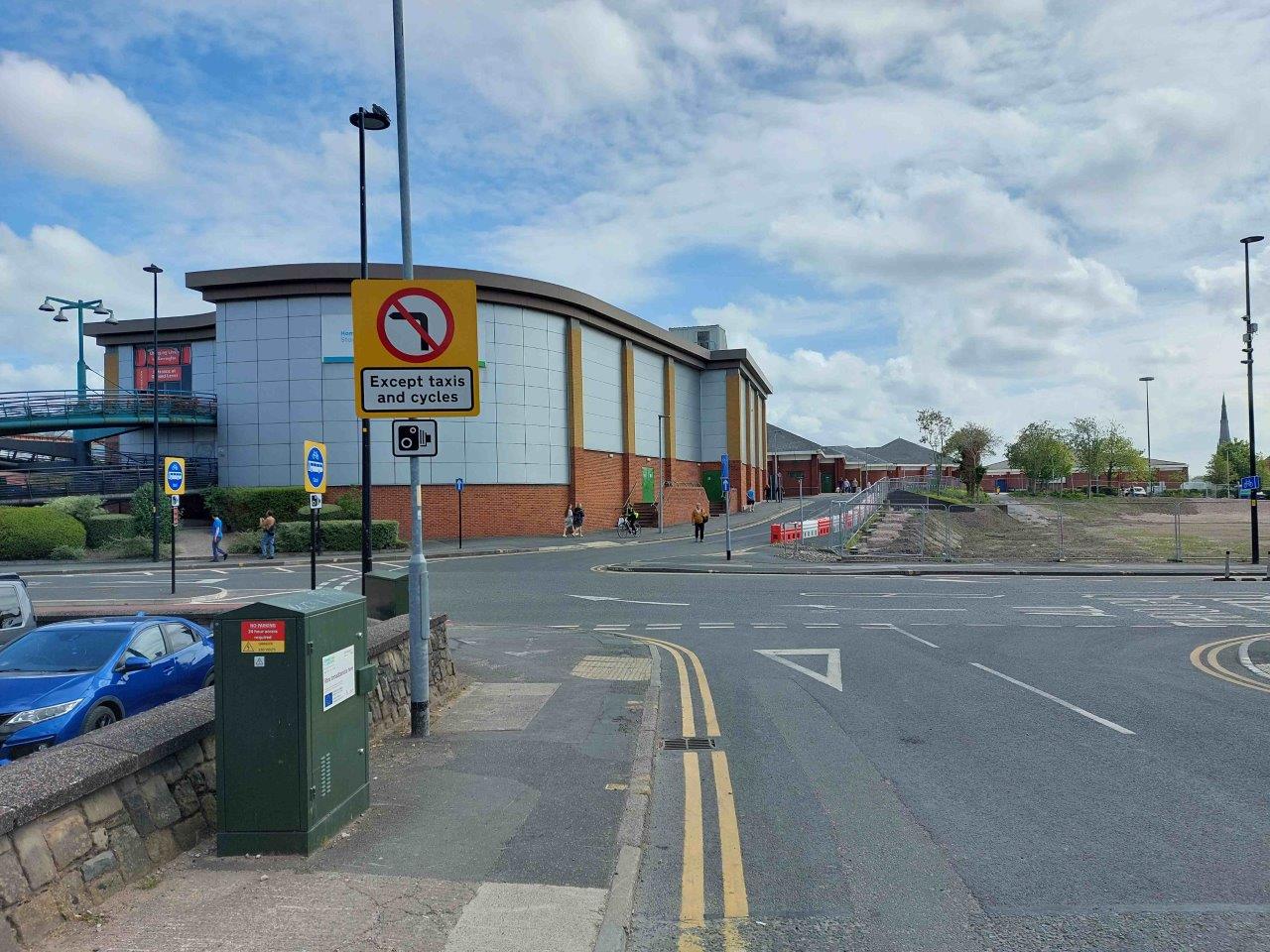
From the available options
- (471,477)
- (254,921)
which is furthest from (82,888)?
(471,477)

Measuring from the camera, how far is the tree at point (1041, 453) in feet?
291

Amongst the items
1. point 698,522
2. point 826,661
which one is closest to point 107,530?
point 698,522

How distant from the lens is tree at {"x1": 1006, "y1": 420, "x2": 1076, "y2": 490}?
88.6m

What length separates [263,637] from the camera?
17.3 ft

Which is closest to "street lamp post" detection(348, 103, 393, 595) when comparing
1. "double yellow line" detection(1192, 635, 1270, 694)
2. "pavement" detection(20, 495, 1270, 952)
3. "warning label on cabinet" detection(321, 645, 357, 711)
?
"pavement" detection(20, 495, 1270, 952)

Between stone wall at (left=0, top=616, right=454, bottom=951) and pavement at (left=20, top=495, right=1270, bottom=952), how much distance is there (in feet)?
0.94

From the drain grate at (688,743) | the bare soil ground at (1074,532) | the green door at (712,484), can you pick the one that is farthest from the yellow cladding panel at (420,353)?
the green door at (712,484)

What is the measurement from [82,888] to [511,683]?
6.78 m

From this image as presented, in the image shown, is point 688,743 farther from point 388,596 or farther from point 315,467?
point 315,467

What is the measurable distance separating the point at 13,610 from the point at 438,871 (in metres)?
8.95

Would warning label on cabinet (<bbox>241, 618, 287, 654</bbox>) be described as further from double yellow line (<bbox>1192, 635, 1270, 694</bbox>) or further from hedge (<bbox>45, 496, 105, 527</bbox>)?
hedge (<bbox>45, 496, 105, 527</bbox>)

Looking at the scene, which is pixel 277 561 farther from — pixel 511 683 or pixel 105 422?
pixel 511 683

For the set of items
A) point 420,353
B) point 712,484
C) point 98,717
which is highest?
point 420,353

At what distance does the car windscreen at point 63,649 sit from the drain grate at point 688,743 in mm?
5474
